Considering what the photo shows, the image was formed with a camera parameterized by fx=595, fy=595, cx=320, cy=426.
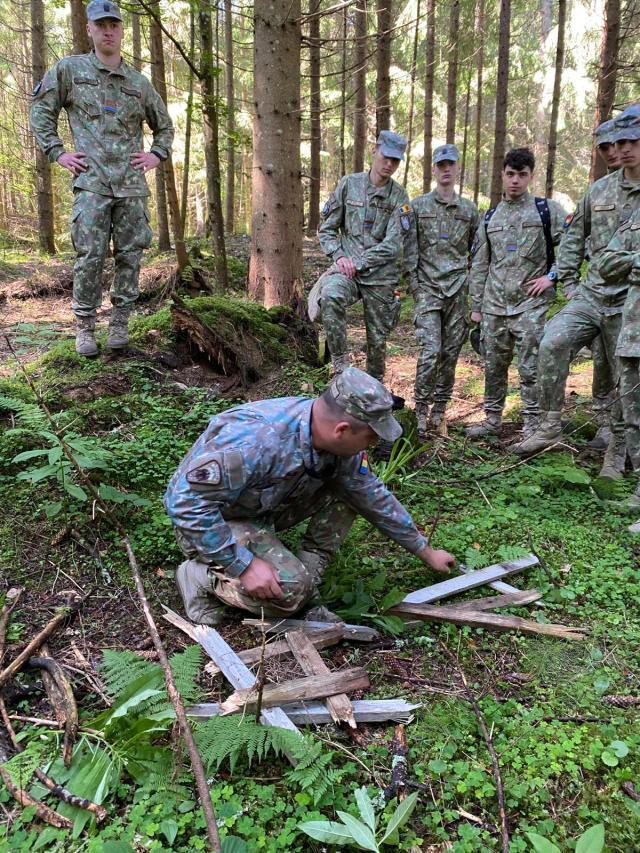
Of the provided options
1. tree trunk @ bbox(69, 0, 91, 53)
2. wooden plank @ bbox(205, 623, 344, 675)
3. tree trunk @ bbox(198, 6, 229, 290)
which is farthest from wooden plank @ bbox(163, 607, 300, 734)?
tree trunk @ bbox(69, 0, 91, 53)

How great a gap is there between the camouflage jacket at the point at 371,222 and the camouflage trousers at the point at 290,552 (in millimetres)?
2847

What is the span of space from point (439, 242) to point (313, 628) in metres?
3.85

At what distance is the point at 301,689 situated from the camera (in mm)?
2381

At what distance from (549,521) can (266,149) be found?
16.9 feet

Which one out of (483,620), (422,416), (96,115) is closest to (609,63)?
(422,416)

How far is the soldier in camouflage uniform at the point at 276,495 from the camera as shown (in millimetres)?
2574

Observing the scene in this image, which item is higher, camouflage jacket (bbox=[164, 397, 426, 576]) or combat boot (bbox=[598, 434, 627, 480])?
camouflage jacket (bbox=[164, 397, 426, 576])

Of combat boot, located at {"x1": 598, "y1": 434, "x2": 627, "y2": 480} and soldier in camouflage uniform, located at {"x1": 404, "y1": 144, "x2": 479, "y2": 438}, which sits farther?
soldier in camouflage uniform, located at {"x1": 404, "y1": 144, "x2": 479, "y2": 438}

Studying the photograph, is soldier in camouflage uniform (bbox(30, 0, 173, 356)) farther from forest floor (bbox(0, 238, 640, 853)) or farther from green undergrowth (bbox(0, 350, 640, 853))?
green undergrowth (bbox(0, 350, 640, 853))

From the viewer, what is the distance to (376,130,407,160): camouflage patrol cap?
16.3 ft

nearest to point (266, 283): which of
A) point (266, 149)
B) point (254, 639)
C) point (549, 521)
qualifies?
point (266, 149)

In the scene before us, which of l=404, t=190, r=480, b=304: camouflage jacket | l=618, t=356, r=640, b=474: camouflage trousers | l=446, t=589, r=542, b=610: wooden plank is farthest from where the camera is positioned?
l=404, t=190, r=480, b=304: camouflage jacket

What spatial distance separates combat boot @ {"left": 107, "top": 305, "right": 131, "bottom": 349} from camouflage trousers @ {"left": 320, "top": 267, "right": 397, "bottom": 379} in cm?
175

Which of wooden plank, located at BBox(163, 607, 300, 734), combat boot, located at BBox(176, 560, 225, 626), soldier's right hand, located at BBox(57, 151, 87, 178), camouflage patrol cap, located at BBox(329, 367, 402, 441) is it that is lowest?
wooden plank, located at BBox(163, 607, 300, 734)
